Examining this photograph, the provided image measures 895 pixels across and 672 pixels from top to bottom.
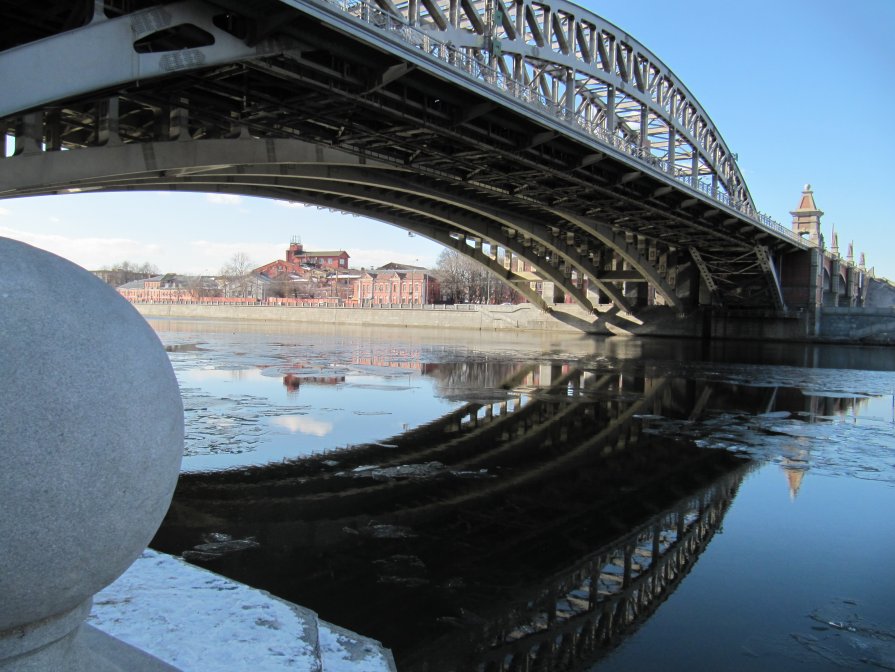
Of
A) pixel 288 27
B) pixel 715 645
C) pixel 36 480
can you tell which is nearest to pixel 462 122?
pixel 288 27

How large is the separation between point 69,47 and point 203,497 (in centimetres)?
1097

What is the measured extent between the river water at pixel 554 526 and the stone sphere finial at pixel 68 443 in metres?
2.03

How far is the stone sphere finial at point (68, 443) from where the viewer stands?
225 cm

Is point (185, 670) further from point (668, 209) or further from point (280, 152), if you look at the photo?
point (668, 209)

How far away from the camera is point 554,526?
659 centimetres

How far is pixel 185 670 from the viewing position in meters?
3.11

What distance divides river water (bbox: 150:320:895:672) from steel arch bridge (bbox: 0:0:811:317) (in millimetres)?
7487

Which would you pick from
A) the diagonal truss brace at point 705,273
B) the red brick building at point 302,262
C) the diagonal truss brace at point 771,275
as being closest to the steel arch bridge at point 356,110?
the diagonal truss brace at point 771,275

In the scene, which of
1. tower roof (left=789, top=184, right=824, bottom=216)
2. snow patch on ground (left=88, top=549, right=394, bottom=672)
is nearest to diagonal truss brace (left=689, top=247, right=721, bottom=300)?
tower roof (left=789, top=184, right=824, bottom=216)

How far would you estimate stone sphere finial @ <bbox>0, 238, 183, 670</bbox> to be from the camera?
2.25 meters

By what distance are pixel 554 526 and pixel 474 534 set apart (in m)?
0.82

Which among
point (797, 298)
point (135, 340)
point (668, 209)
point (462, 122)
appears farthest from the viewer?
point (797, 298)

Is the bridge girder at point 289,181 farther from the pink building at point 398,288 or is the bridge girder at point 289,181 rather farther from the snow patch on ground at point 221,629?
the pink building at point 398,288

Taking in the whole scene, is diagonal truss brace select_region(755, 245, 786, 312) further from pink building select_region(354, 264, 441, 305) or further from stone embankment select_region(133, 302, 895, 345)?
pink building select_region(354, 264, 441, 305)
